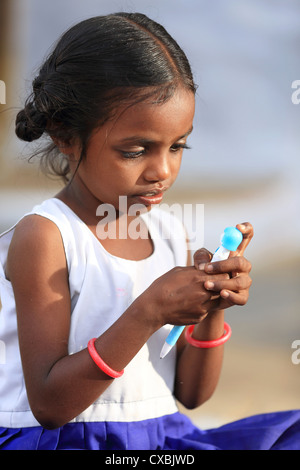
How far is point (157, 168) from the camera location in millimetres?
812

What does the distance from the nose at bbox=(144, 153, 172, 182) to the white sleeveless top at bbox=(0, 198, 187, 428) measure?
0.14 metres

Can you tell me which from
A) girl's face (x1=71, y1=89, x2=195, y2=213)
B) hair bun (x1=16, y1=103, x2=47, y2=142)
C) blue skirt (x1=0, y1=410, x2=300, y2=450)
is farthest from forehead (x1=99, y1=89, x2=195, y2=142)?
blue skirt (x1=0, y1=410, x2=300, y2=450)

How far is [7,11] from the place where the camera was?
2002 millimetres

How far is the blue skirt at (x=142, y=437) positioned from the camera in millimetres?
818

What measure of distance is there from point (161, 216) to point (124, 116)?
0.95 ft

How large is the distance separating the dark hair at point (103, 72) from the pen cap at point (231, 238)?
0.21 metres

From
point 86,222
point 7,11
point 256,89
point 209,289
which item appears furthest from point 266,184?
point 209,289

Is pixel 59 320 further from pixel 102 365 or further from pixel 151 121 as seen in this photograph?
pixel 151 121

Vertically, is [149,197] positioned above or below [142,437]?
above

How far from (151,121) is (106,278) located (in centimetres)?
24

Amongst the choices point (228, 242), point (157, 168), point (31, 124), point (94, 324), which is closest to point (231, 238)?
point (228, 242)

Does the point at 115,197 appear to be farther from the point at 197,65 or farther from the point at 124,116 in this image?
the point at 197,65

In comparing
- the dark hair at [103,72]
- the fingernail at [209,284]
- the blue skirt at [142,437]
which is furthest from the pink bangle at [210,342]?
the dark hair at [103,72]

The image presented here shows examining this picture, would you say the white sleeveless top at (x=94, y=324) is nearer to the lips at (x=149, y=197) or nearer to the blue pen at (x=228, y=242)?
the lips at (x=149, y=197)
